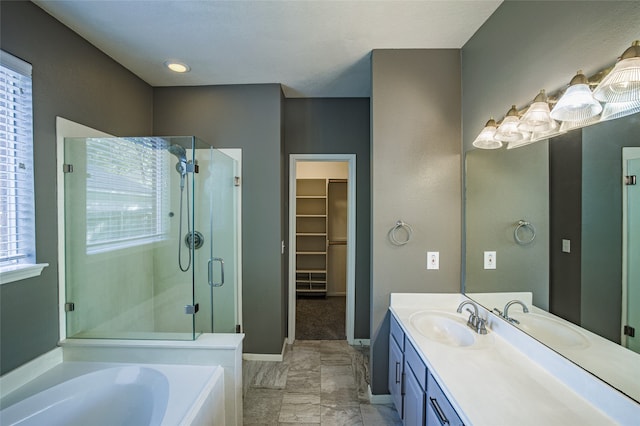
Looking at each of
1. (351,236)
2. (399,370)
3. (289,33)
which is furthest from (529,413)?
(289,33)

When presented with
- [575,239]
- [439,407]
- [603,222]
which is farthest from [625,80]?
[439,407]

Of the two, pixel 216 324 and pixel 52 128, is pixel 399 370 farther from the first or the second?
pixel 52 128

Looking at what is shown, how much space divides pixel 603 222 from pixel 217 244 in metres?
2.33

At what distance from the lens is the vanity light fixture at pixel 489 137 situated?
1401mm

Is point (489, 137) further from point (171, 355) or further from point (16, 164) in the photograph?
point (16, 164)

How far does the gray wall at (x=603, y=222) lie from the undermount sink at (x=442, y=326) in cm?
62

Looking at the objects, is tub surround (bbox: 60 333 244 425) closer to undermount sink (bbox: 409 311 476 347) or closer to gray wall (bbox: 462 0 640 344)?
undermount sink (bbox: 409 311 476 347)

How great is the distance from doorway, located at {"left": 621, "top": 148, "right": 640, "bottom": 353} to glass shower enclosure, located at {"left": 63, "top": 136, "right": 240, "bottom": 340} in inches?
81.6

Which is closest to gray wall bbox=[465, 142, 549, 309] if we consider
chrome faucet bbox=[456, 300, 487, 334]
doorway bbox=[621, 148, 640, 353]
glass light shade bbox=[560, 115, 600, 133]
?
glass light shade bbox=[560, 115, 600, 133]

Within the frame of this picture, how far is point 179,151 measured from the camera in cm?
179

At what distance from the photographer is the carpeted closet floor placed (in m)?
2.86

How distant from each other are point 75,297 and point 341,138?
261 centimetres

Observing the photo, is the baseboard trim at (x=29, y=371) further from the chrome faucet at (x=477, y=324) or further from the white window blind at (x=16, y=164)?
the chrome faucet at (x=477, y=324)

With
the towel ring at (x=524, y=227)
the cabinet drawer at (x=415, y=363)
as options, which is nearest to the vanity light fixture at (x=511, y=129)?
the towel ring at (x=524, y=227)
